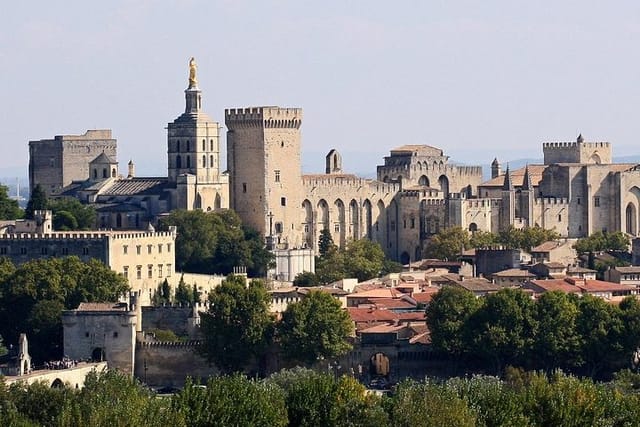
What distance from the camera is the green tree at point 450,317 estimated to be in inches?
4008

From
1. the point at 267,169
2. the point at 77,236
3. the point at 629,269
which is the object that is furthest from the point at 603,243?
the point at 77,236

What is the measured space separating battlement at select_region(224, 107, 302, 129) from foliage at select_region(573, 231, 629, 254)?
14207mm

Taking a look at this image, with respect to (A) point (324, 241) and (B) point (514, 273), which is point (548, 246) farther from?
(B) point (514, 273)

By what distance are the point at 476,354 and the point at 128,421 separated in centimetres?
3061

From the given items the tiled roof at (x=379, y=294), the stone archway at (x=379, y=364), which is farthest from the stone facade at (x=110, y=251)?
the stone archway at (x=379, y=364)

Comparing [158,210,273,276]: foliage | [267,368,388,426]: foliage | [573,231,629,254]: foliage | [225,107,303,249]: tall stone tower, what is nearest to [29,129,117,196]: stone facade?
[225,107,303,249]: tall stone tower

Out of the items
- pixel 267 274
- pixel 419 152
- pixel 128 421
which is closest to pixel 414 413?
pixel 128 421

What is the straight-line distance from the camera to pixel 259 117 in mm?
135875

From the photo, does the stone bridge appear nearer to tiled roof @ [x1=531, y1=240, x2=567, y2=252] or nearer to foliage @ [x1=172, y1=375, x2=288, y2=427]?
foliage @ [x1=172, y1=375, x2=288, y2=427]

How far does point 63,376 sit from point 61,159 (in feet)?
184

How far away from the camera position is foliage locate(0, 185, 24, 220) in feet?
424

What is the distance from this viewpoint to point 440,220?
142 meters

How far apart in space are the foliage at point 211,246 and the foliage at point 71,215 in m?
3.31

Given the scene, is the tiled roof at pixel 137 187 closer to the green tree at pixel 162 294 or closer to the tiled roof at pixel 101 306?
the green tree at pixel 162 294
